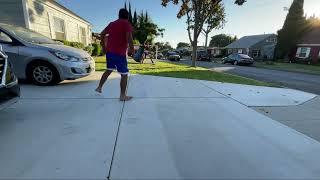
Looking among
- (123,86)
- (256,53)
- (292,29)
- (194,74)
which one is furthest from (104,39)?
(256,53)

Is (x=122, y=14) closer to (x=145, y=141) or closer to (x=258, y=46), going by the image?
(x=145, y=141)

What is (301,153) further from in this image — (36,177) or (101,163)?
(36,177)

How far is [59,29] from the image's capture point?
1564cm

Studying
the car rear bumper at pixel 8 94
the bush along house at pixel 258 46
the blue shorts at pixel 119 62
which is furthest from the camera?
the bush along house at pixel 258 46

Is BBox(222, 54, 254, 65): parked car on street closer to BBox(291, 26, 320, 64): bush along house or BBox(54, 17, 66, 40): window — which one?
BBox(291, 26, 320, 64): bush along house

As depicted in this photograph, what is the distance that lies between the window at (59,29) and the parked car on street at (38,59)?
9321 mm

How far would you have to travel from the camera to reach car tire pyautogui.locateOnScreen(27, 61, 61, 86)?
6.06 meters

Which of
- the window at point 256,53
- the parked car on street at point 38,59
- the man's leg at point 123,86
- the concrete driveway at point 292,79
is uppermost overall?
the parked car on street at point 38,59

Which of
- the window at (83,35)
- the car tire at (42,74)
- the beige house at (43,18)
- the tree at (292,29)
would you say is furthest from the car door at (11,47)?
the tree at (292,29)

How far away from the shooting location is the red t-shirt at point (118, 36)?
4.85m

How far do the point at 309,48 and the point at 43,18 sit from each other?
33.8 meters

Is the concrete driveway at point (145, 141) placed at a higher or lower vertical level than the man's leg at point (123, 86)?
lower

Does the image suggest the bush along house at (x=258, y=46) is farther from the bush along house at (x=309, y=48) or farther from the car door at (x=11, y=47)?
the car door at (x=11, y=47)

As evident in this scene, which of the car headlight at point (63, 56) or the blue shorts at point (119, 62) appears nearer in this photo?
the blue shorts at point (119, 62)
